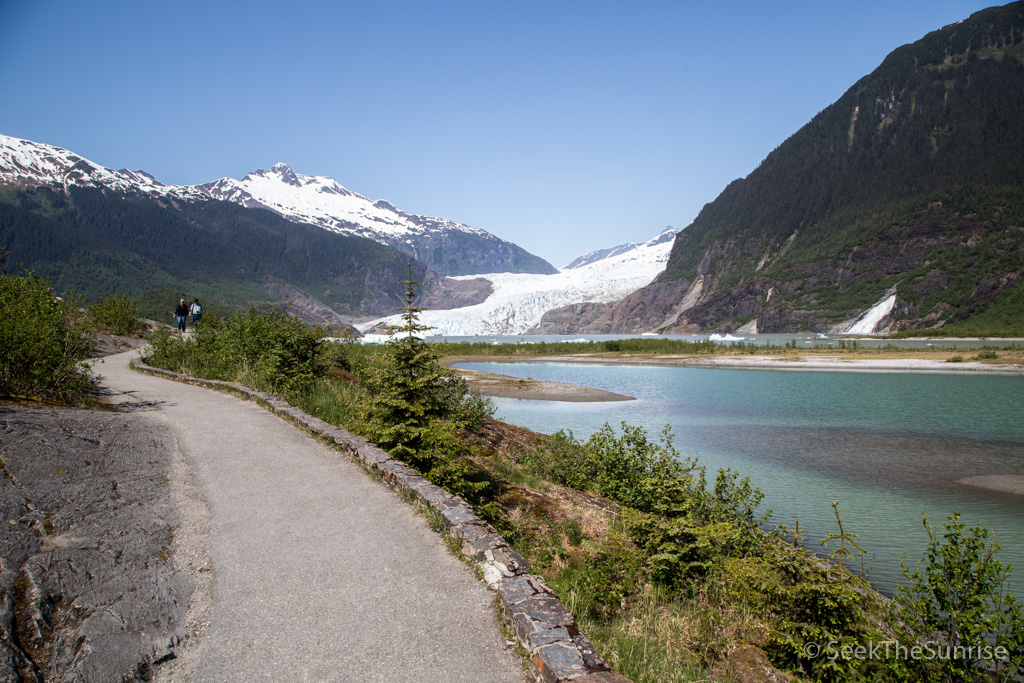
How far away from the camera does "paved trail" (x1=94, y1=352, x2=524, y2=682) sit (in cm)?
358

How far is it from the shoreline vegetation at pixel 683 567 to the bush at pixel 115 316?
62.5 ft

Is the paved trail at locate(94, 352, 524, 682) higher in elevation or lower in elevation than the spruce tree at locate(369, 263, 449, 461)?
lower

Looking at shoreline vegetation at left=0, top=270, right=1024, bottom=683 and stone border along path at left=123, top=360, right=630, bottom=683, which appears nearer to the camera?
stone border along path at left=123, top=360, right=630, bottom=683

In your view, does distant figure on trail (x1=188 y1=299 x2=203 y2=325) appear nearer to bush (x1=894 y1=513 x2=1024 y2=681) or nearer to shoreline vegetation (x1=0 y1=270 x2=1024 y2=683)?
shoreline vegetation (x1=0 y1=270 x2=1024 y2=683)

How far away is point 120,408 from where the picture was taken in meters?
10.5

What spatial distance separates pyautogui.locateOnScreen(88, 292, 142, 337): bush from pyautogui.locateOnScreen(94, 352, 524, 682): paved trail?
25.0m

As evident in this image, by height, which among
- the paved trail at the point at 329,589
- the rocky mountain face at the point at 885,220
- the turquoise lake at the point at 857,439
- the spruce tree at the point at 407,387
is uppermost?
the rocky mountain face at the point at 885,220

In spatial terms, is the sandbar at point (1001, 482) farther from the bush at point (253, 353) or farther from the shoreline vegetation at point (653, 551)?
the bush at point (253, 353)

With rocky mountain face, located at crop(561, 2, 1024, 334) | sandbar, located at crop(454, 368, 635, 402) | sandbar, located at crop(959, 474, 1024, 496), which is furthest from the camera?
rocky mountain face, located at crop(561, 2, 1024, 334)

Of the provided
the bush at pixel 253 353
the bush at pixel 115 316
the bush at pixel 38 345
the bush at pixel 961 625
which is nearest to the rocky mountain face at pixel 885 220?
the bush at pixel 253 353

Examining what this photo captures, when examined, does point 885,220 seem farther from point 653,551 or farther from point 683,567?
point 683,567

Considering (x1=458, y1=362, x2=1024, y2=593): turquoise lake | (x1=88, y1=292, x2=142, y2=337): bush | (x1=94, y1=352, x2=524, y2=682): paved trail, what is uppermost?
(x1=88, y1=292, x2=142, y2=337): bush

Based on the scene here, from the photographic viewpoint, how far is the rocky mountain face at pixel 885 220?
101 meters

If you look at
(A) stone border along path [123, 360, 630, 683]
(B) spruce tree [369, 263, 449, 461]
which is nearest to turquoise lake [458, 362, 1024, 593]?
(A) stone border along path [123, 360, 630, 683]
